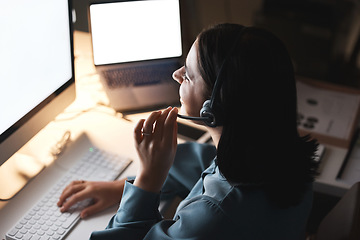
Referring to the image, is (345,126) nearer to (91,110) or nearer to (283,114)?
(283,114)

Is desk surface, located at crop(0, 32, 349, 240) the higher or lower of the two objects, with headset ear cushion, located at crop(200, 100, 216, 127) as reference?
lower

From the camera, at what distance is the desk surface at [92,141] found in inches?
36.3

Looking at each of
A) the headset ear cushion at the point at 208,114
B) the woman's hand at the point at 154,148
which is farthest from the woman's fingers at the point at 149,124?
the headset ear cushion at the point at 208,114

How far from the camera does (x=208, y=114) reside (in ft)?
2.58

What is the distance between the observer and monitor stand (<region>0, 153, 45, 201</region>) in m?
0.97

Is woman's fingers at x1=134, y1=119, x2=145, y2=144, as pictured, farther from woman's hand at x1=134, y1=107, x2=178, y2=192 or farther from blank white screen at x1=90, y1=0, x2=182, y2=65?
blank white screen at x1=90, y1=0, x2=182, y2=65

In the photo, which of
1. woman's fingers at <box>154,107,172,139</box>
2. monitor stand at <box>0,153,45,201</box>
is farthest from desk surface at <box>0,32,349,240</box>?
woman's fingers at <box>154,107,172,139</box>

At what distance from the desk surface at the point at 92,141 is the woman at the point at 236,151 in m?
0.15

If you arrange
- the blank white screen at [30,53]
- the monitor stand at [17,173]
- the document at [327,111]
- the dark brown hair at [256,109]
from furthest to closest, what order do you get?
1. the document at [327,111]
2. the monitor stand at [17,173]
3. the blank white screen at [30,53]
4. the dark brown hair at [256,109]

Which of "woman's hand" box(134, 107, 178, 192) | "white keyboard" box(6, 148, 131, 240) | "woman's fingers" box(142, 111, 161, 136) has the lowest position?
"white keyboard" box(6, 148, 131, 240)

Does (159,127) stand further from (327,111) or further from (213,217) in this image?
(327,111)

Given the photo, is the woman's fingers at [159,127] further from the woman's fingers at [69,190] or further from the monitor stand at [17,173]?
the monitor stand at [17,173]

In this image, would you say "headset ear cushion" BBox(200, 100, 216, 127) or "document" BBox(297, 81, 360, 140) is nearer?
"headset ear cushion" BBox(200, 100, 216, 127)

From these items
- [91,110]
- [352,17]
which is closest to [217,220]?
[91,110]
